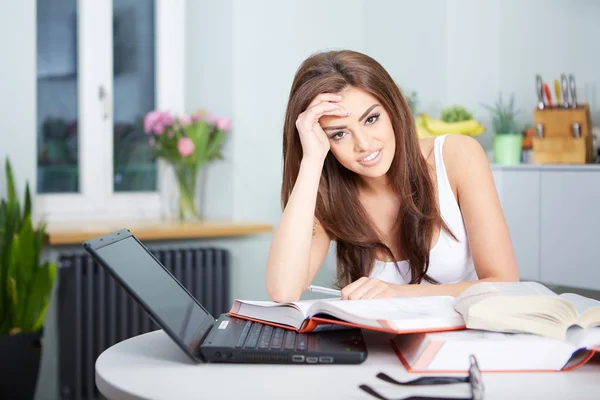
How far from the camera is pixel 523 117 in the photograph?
3.23m

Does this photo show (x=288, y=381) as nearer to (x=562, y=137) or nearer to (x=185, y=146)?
(x=562, y=137)

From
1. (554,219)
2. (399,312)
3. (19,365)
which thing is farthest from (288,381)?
(19,365)

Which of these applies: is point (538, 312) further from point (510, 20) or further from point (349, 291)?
point (510, 20)

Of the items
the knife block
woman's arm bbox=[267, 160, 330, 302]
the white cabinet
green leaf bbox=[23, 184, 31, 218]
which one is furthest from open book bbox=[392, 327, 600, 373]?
green leaf bbox=[23, 184, 31, 218]

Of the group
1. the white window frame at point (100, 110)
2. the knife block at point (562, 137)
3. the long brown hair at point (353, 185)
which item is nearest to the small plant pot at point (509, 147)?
the knife block at point (562, 137)

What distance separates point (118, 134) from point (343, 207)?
6.51 feet

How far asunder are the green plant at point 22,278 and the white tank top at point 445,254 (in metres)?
1.58

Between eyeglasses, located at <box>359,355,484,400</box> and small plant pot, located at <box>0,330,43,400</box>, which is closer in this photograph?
eyeglasses, located at <box>359,355,484,400</box>

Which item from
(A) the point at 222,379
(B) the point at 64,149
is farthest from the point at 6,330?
(A) the point at 222,379

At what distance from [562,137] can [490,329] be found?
2.08m

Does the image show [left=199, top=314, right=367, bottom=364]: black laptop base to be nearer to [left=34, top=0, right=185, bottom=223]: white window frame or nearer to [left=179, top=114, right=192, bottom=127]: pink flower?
[left=179, top=114, right=192, bottom=127]: pink flower

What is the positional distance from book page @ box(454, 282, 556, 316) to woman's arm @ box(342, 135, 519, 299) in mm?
481

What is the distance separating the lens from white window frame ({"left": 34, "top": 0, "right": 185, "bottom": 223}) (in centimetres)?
343

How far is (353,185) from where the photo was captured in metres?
1.92
